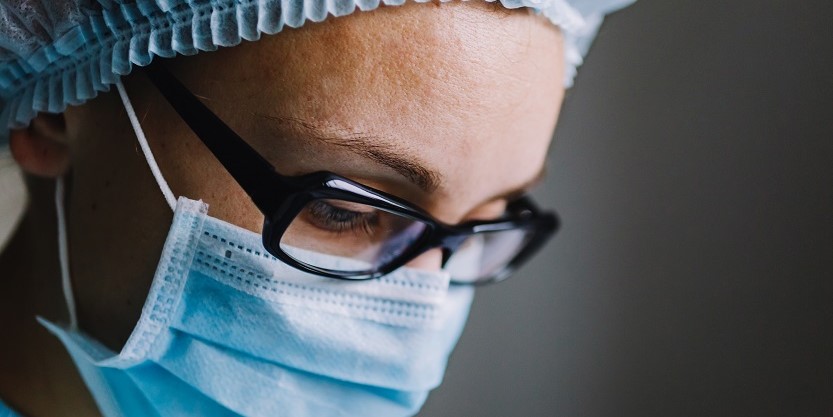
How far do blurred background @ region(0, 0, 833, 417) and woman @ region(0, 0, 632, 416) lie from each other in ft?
1.65

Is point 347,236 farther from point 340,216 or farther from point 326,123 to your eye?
point 326,123

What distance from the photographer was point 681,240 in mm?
1359

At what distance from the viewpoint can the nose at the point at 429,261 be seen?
0.84 meters

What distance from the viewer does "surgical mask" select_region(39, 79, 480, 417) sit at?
2.44ft

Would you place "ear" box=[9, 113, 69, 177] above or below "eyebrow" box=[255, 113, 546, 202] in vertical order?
below

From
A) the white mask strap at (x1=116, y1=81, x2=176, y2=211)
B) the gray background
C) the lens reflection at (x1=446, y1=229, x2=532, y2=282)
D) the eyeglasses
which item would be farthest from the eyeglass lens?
the gray background

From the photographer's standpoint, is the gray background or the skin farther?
the gray background

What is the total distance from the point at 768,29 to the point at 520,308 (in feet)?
2.57

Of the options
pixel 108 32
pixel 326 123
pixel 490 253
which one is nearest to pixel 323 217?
pixel 326 123

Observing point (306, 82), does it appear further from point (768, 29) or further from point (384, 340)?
point (768, 29)

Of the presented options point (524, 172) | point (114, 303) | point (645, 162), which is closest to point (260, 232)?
point (114, 303)

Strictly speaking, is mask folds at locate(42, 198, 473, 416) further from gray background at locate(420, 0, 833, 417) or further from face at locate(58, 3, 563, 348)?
gray background at locate(420, 0, 833, 417)

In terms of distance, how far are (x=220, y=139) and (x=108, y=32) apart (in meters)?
0.17

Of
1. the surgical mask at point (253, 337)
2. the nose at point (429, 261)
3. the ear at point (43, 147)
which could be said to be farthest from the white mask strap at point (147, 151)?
the nose at point (429, 261)
